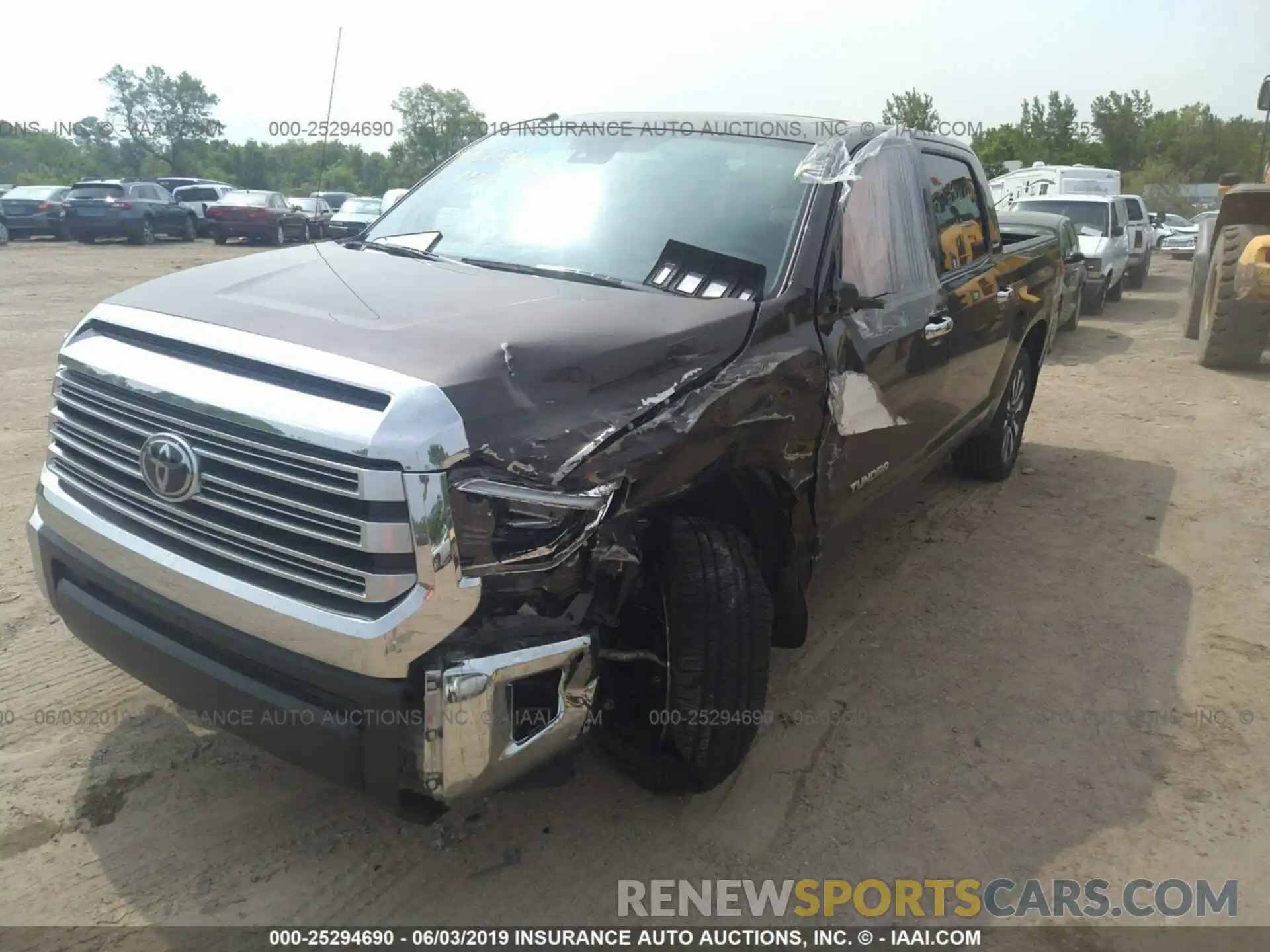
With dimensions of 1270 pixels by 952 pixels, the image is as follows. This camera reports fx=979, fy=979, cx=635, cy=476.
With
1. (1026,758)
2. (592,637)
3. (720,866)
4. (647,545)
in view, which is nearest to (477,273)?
(647,545)

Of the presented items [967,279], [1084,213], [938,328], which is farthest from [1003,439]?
[1084,213]

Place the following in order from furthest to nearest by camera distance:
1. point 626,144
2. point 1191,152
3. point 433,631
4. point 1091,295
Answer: point 1191,152 < point 1091,295 < point 626,144 < point 433,631

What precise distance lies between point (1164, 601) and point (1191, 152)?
60186mm

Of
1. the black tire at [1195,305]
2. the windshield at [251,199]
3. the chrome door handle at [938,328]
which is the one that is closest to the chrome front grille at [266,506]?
the chrome door handle at [938,328]

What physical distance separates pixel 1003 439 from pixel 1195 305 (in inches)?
283

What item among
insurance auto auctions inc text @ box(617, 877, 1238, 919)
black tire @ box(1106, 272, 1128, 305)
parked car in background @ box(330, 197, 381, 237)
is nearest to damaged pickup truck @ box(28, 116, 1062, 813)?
insurance auto auctions inc text @ box(617, 877, 1238, 919)

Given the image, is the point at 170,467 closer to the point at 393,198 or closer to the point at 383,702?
the point at 383,702

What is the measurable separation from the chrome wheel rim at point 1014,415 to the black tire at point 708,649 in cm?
363

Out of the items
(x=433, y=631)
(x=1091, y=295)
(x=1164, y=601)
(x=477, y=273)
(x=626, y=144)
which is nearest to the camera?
(x=433, y=631)

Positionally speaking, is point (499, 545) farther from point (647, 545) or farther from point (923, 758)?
point (923, 758)

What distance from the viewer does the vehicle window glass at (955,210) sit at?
4270 mm

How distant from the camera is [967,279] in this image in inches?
174

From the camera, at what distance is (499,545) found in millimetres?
2139

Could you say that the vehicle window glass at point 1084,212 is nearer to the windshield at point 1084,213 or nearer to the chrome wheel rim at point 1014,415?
the windshield at point 1084,213
